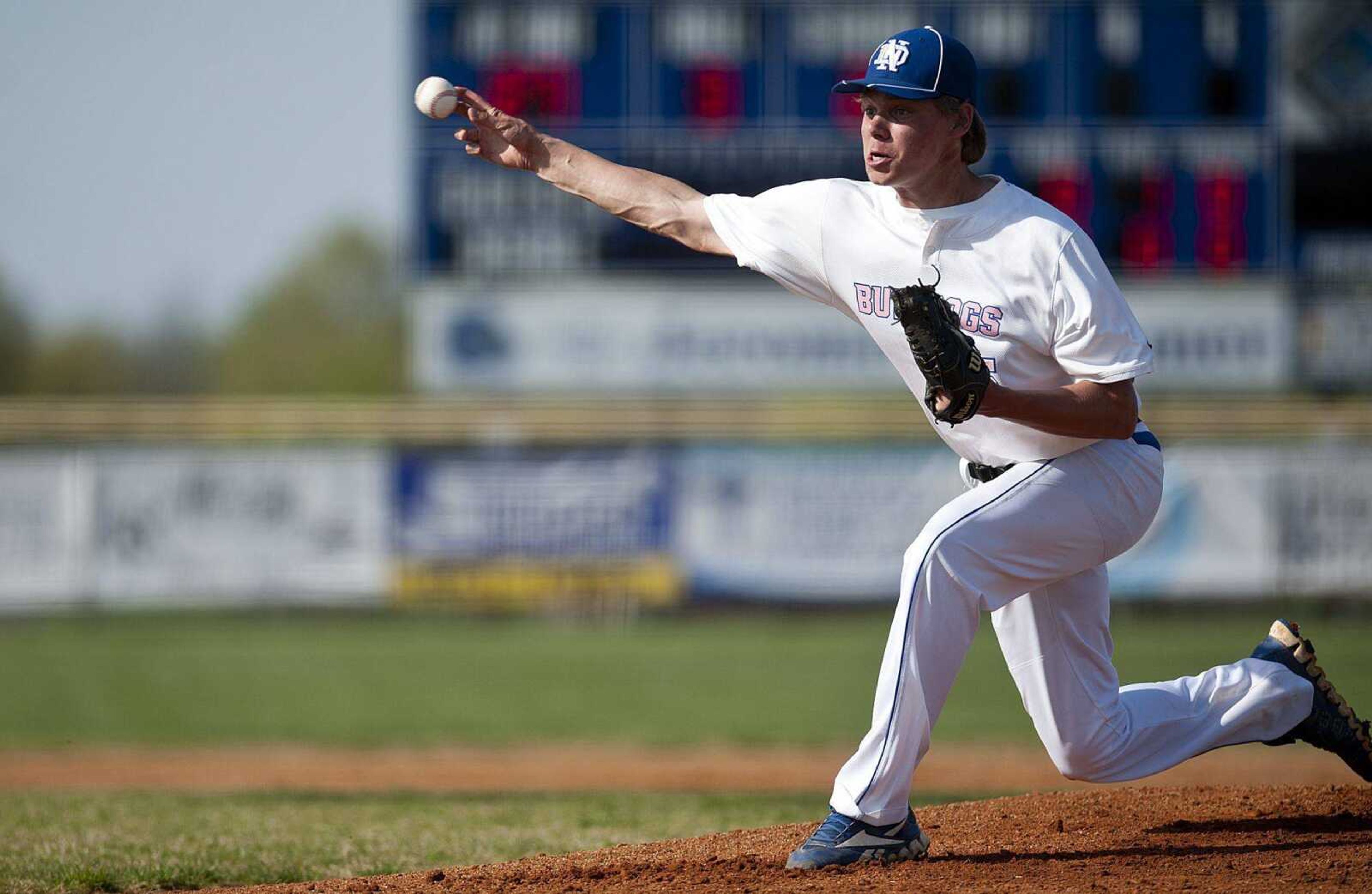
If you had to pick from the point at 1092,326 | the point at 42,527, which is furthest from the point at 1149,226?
the point at 1092,326

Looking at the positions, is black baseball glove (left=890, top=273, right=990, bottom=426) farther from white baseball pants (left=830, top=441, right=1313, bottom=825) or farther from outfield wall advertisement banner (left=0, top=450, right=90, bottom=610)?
outfield wall advertisement banner (left=0, top=450, right=90, bottom=610)

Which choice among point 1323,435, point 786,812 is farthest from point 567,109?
point 786,812

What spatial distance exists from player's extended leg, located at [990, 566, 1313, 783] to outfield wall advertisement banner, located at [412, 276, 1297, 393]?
1204 centimetres

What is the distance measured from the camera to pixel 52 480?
48.5 ft

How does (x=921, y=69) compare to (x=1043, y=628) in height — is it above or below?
above

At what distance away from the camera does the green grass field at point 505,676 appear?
10.0 meters

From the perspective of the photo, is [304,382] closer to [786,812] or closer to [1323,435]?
[1323,435]

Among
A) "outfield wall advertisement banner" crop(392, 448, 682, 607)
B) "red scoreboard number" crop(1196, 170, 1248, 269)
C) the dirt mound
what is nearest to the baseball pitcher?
the dirt mound

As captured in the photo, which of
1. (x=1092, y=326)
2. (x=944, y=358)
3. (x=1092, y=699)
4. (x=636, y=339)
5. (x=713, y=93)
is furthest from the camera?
(x=636, y=339)

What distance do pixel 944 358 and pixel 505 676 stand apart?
9799 millimetres

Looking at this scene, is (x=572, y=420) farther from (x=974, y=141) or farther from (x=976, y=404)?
(x=976, y=404)

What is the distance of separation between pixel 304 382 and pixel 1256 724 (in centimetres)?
4553

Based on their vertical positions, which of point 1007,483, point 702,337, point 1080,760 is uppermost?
point 702,337

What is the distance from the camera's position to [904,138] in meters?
3.34
